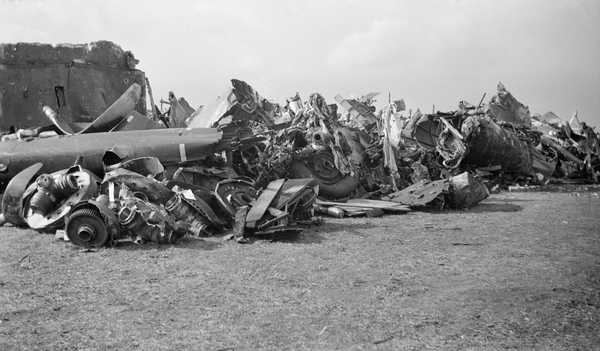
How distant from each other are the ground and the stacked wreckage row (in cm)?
44

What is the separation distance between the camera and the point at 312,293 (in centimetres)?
375

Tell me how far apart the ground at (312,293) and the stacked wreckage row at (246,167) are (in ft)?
1.43

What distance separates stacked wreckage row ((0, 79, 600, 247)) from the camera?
5852 millimetres

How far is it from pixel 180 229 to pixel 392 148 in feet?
20.5

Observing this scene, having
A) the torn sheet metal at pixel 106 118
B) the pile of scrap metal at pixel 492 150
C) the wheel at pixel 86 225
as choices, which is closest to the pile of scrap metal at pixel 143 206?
the wheel at pixel 86 225

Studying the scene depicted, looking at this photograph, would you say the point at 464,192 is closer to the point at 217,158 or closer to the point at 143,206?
the point at 217,158

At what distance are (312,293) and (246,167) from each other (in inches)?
221

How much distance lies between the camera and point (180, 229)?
18.2 feet

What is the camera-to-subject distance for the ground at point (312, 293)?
9.46 ft

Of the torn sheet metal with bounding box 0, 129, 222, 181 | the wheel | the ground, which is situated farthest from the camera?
the torn sheet metal with bounding box 0, 129, 222, 181

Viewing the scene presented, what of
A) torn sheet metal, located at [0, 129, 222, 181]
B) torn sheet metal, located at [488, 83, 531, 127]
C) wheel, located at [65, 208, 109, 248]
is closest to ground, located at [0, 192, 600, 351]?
wheel, located at [65, 208, 109, 248]

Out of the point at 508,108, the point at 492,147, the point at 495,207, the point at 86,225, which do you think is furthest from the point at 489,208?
the point at 508,108

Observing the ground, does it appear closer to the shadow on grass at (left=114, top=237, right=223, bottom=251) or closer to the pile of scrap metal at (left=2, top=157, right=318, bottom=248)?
the shadow on grass at (left=114, top=237, right=223, bottom=251)

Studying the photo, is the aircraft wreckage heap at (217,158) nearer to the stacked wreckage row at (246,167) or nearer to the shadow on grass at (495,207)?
the stacked wreckage row at (246,167)
